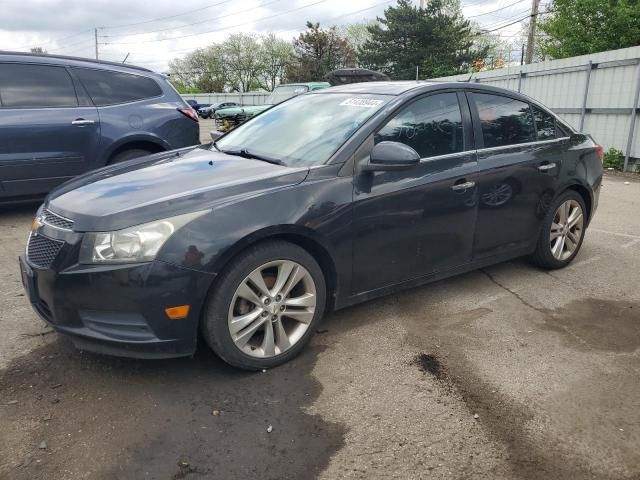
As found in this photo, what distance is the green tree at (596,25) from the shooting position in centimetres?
1638

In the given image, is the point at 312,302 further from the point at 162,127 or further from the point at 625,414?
the point at 162,127

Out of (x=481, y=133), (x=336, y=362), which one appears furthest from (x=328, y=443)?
(x=481, y=133)

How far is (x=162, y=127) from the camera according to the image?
263 inches

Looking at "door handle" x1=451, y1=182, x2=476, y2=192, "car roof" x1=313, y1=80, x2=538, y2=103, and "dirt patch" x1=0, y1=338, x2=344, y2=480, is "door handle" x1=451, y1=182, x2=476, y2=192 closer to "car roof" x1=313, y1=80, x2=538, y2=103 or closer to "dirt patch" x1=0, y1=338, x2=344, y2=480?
"car roof" x1=313, y1=80, x2=538, y2=103

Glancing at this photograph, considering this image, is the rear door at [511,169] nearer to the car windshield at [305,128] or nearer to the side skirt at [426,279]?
the side skirt at [426,279]

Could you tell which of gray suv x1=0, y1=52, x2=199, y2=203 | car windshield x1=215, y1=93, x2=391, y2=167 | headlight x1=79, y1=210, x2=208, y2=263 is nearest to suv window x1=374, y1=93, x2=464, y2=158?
car windshield x1=215, y1=93, x2=391, y2=167

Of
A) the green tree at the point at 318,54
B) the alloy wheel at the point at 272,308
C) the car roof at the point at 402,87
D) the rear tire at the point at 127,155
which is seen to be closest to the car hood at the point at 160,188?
the alloy wheel at the point at 272,308

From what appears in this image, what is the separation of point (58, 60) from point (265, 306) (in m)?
5.02

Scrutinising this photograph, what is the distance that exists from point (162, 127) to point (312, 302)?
439cm

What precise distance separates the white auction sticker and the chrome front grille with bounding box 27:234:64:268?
81.7 inches

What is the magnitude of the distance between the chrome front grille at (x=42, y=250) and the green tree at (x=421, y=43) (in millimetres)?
39064

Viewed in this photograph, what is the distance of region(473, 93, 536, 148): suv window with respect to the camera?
4.07 m

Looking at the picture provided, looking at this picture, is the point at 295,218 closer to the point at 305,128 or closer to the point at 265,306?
the point at 265,306

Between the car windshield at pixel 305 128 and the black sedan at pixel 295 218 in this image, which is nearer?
the black sedan at pixel 295 218
